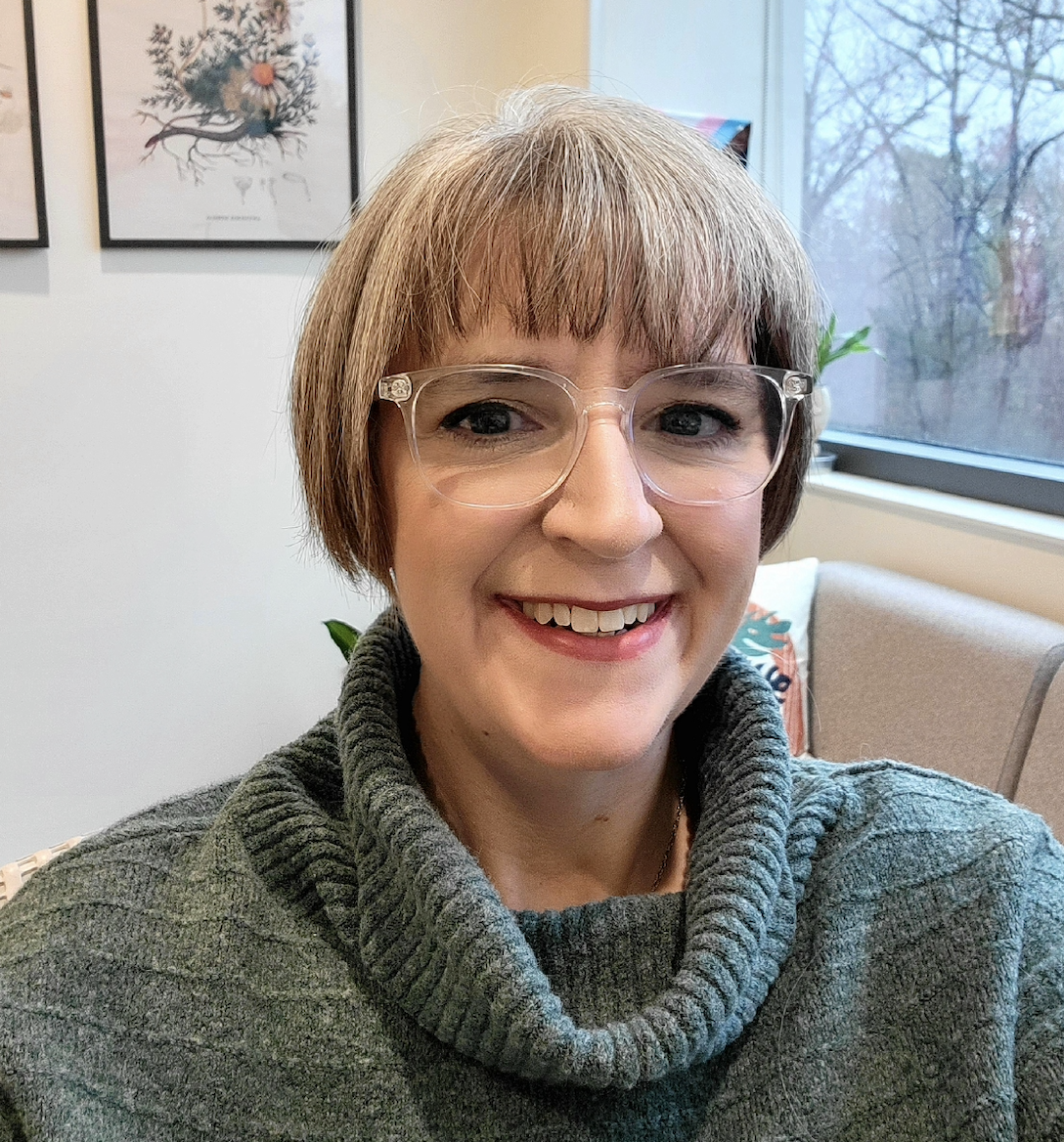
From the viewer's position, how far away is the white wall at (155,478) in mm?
2445

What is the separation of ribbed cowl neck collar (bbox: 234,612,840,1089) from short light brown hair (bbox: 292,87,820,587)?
0.75ft

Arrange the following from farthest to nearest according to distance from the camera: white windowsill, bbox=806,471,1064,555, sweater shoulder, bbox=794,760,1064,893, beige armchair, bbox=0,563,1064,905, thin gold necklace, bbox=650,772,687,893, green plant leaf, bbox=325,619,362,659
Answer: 1. green plant leaf, bbox=325,619,362,659
2. white windowsill, bbox=806,471,1064,555
3. beige armchair, bbox=0,563,1064,905
4. thin gold necklace, bbox=650,772,687,893
5. sweater shoulder, bbox=794,760,1064,893

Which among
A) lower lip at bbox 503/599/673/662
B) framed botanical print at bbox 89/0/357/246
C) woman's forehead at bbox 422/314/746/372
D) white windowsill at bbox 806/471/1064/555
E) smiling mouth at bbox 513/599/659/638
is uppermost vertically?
framed botanical print at bbox 89/0/357/246

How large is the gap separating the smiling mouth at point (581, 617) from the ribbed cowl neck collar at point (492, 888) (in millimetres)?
184

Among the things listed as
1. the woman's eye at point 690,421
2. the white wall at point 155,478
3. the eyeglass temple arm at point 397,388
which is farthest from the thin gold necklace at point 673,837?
the white wall at point 155,478

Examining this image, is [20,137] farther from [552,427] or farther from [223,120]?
[552,427]

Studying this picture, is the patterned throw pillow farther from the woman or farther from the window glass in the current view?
the woman

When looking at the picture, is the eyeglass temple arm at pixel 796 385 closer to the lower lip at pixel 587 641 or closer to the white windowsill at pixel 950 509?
the lower lip at pixel 587 641

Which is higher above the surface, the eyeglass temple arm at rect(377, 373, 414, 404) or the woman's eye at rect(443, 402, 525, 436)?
the eyeglass temple arm at rect(377, 373, 414, 404)

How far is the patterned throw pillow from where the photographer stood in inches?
92.8

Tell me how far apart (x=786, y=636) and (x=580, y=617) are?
1.63 meters

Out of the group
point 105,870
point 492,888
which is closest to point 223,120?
point 105,870

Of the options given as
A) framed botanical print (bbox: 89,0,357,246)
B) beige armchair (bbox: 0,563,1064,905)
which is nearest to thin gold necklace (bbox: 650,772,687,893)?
beige armchair (bbox: 0,563,1064,905)

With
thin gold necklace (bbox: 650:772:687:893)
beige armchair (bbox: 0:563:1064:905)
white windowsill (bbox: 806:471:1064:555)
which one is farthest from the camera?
white windowsill (bbox: 806:471:1064:555)
